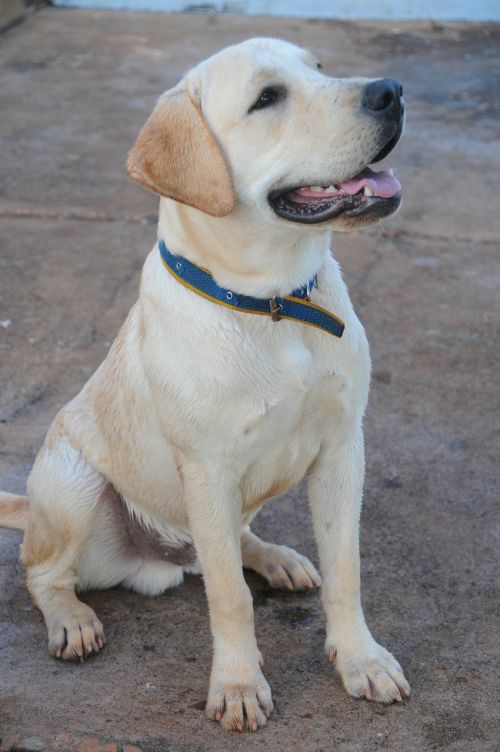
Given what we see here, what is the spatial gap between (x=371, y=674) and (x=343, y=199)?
1.24 metres

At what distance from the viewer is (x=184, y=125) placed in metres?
2.61

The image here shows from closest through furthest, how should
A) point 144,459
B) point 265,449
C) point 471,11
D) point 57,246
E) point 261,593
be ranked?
point 265,449 → point 144,459 → point 261,593 → point 57,246 → point 471,11

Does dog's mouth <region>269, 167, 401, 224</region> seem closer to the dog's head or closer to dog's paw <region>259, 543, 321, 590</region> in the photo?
the dog's head

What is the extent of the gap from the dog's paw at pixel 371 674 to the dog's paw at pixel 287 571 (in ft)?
1.32

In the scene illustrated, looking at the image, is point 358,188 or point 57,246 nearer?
point 358,188

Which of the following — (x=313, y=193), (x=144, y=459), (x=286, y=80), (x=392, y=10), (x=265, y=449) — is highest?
(x=286, y=80)

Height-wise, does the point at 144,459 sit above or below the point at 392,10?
above

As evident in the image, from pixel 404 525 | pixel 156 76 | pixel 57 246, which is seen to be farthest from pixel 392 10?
pixel 404 525

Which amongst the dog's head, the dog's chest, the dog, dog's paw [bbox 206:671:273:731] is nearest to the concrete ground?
dog's paw [bbox 206:671:273:731]

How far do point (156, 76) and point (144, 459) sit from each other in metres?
5.80

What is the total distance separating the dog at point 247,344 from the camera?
2.57 metres

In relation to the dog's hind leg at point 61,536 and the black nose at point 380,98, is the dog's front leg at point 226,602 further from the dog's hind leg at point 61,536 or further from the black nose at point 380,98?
the black nose at point 380,98

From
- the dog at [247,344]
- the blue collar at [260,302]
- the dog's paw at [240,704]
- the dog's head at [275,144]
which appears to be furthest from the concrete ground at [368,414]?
the dog's head at [275,144]

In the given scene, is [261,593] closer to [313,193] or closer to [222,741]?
[222,741]
